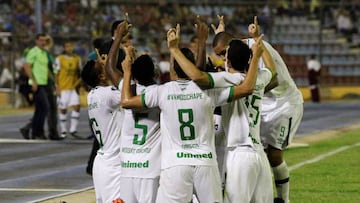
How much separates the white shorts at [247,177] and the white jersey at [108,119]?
1.40 metres

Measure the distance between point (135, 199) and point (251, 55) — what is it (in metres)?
1.62

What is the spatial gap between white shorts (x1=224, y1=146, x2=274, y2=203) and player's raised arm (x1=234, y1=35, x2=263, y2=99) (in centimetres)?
58

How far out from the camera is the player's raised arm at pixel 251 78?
10.2 m

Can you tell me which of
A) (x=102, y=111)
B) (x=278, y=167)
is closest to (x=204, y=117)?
(x=102, y=111)

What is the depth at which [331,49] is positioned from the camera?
48.2 metres

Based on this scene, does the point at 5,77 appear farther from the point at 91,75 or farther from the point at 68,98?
the point at 91,75

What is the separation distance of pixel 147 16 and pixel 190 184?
35.7 meters

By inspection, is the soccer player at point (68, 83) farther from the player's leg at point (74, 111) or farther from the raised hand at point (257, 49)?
the raised hand at point (257, 49)

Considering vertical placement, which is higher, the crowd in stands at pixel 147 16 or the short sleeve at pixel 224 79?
the short sleeve at pixel 224 79

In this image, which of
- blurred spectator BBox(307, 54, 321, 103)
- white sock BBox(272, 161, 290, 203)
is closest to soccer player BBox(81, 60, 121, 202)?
white sock BBox(272, 161, 290, 203)

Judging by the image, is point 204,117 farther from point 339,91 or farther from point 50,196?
point 339,91

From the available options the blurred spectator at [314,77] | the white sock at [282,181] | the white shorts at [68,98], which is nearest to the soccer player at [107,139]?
the white sock at [282,181]

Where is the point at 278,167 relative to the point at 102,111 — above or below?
below

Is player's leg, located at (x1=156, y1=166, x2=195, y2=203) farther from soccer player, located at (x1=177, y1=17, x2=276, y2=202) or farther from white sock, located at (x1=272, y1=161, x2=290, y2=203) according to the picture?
white sock, located at (x1=272, y1=161, x2=290, y2=203)
